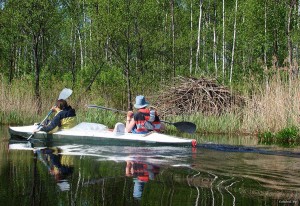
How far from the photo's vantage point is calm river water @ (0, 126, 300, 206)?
7.04 m

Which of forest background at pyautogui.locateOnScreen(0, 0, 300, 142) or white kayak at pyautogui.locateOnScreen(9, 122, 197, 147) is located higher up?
forest background at pyautogui.locateOnScreen(0, 0, 300, 142)

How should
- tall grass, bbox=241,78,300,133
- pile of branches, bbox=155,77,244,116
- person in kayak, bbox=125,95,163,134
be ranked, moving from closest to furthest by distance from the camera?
person in kayak, bbox=125,95,163,134
tall grass, bbox=241,78,300,133
pile of branches, bbox=155,77,244,116

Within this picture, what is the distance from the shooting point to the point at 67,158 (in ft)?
36.9

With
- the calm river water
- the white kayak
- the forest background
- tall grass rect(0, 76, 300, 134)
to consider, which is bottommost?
the calm river water

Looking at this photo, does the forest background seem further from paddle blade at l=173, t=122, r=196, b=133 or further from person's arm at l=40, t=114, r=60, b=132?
person's arm at l=40, t=114, r=60, b=132

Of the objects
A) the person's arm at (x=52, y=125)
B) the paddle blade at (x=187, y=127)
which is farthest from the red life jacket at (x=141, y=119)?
the person's arm at (x=52, y=125)

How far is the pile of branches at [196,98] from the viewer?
65.1 feet

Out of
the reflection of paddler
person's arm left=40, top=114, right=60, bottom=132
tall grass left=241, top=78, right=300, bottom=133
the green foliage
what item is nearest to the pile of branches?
tall grass left=241, top=78, right=300, bottom=133

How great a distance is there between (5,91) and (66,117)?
6.89 m

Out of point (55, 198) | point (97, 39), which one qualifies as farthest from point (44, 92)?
point (55, 198)

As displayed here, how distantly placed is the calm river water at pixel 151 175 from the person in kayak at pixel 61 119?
4.38 ft

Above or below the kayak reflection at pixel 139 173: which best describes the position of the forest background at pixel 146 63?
above

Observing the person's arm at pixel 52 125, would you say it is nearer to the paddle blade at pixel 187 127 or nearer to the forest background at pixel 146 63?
the paddle blade at pixel 187 127

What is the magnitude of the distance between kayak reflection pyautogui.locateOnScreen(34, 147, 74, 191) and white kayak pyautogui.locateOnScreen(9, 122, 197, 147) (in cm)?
94
